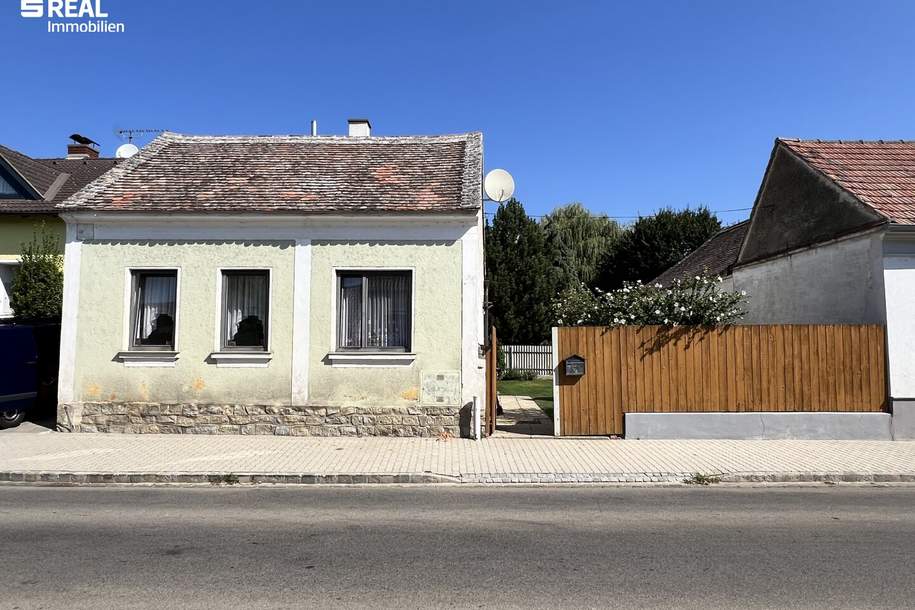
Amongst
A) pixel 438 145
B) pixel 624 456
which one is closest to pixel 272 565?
pixel 624 456

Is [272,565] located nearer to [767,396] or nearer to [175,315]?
[175,315]

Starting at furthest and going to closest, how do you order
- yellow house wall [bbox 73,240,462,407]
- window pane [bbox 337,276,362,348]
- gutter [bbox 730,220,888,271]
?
window pane [bbox 337,276,362,348] → yellow house wall [bbox 73,240,462,407] → gutter [bbox 730,220,888,271]

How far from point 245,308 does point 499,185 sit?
589cm

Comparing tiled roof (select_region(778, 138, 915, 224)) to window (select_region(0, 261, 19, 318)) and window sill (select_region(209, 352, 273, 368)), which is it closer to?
window sill (select_region(209, 352, 273, 368))

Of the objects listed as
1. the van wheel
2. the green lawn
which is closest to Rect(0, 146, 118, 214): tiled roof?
the van wheel

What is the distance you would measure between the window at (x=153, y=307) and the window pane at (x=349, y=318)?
9.92ft

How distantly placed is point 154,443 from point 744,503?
862 centimetres

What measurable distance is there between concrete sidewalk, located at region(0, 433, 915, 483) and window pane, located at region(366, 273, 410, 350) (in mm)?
1775

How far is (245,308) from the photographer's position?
1083 cm

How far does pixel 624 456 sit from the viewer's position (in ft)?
29.0

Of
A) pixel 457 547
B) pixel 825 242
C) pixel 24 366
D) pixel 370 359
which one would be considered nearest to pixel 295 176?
pixel 370 359

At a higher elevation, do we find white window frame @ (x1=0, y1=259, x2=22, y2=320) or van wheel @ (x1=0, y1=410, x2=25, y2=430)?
white window frame @ (x1=0, y1=259, x2=22, y2=320)

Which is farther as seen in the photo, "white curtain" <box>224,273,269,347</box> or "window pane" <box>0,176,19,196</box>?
"window pane" <box>0,176,19,196</box>

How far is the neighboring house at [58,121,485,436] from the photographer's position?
10.4m
